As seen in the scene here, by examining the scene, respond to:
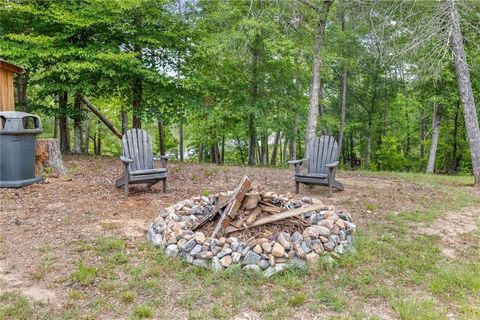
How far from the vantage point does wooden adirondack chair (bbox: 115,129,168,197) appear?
4441 millimetres

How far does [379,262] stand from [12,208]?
3979 millimetres

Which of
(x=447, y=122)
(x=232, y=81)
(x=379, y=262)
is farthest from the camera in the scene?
(x=447, y=122)

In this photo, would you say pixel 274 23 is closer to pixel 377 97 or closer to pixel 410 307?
pixel 410 307

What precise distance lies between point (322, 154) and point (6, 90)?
204 inches

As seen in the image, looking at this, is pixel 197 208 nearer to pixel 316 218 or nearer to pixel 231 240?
pixel 231 240

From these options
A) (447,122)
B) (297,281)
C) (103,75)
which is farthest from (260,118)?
(447,122)

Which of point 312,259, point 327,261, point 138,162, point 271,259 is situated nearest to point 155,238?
point 271,259

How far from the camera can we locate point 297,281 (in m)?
2.51

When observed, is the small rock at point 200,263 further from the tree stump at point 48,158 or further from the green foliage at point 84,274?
the tree stump at point 48,158

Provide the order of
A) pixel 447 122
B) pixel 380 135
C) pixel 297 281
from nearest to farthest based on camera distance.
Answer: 1. pixel 297 281
2. pixel 447 122
3. pixel 380 135

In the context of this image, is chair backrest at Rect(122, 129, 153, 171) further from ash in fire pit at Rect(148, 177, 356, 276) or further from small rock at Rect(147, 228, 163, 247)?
small rock at Rect(147, 228, 163, 247)

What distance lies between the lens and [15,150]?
4.50m

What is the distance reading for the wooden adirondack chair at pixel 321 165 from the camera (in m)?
4.79

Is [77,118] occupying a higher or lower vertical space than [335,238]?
higher
